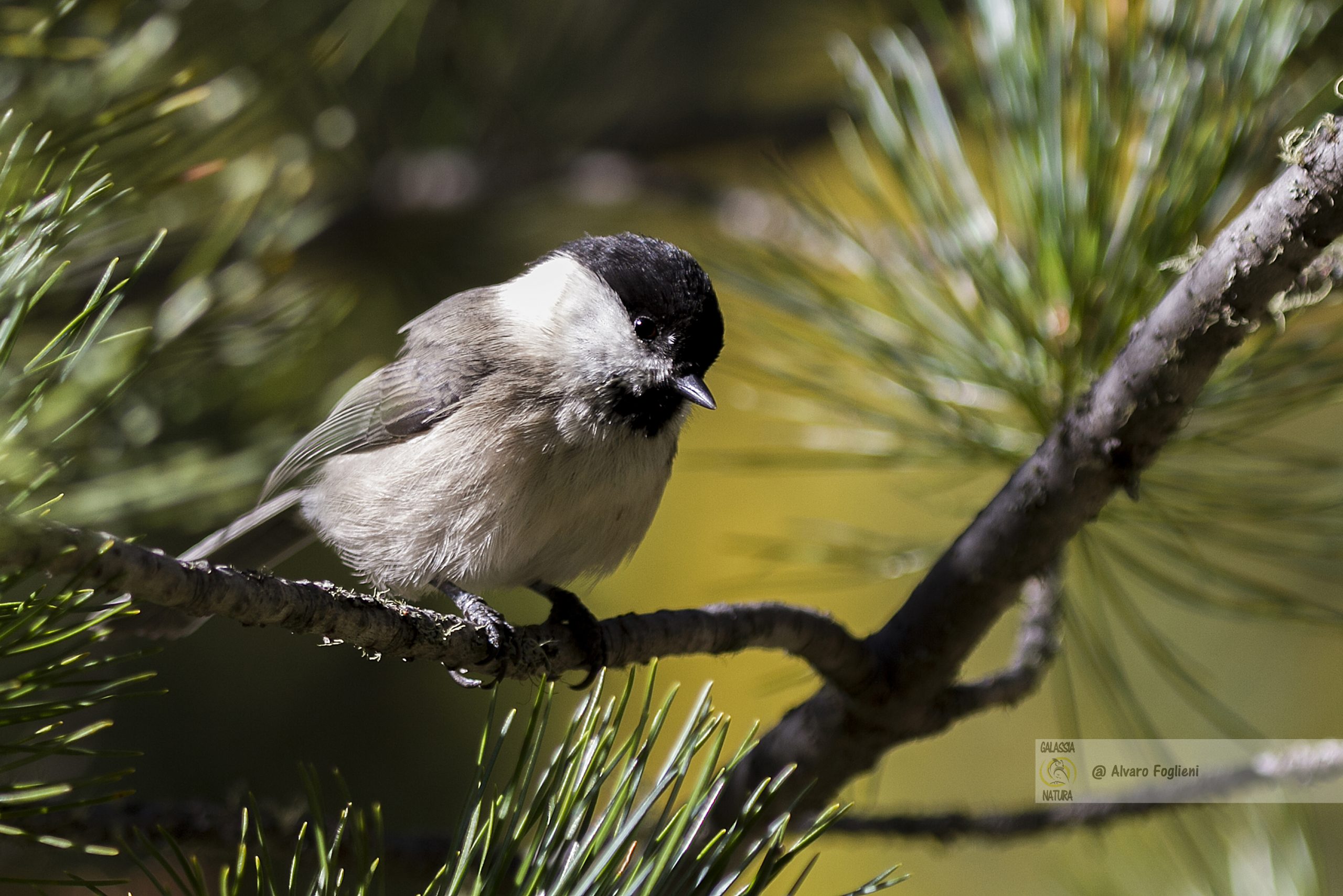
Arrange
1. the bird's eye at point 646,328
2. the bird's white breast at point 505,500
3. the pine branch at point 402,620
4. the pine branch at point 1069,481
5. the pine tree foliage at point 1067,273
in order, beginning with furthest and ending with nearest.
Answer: the bird's eye at point 646,328, the bird's white breast at point 505,500, the pine tree foliage at point 1067,273, the pine branch at point 1069,481, the pine branch at point 402,620

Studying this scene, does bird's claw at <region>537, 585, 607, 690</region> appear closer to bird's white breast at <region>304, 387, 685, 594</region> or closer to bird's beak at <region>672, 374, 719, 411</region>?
bird's white breast at <region>304, 387, 685, 594</region>

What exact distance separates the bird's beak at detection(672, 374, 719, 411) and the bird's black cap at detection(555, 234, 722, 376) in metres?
0.01

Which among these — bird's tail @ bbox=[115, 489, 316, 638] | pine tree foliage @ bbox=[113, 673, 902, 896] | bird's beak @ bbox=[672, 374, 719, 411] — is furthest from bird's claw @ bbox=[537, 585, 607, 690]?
bird's tail @ bbox=[115, 489, 316, 638]

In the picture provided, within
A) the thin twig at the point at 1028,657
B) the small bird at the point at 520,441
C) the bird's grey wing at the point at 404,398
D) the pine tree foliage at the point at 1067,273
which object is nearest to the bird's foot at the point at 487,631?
the small bird at the point at 520,441

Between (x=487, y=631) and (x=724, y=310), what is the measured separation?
2.77ft

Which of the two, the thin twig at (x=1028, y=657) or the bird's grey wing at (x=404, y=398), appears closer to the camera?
the thin twig at (x=1028, y=657)

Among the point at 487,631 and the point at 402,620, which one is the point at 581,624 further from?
the point at 402,620

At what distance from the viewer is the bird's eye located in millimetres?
1380

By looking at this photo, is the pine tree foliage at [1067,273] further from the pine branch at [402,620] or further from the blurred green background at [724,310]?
the pine branch at [402,620]

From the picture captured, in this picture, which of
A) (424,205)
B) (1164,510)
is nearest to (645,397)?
(424,205)

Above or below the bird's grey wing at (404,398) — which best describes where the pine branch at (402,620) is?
below

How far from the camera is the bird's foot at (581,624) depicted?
3.49 ft

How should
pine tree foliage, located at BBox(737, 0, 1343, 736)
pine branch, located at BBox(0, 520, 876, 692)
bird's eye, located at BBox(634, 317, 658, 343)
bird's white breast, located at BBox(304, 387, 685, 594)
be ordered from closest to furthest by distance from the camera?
1. pine branch, located at BBox(0, 520, 876, 692)
2. pine tree foliage, located at BBox(737, 0, 1343, 736)
3. bird's white breast, located at BBox(304, 387, 685, 594)
4. bird's eye, located at BBox(634, 317, 658, 343)

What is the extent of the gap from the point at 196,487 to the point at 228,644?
61cm
